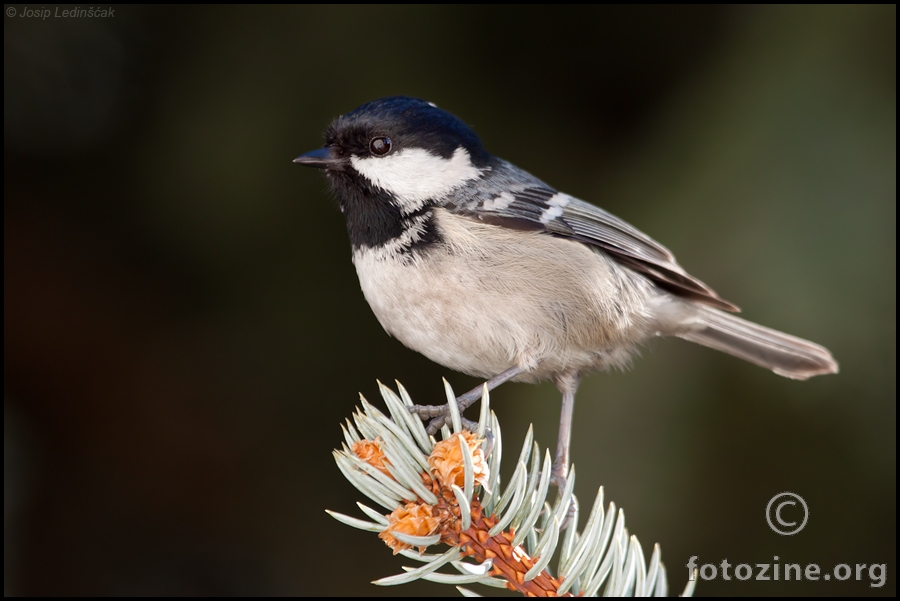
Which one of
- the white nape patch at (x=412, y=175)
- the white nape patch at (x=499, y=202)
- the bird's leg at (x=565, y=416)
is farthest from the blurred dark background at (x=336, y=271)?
the white nape patch at (x=499, y=202)

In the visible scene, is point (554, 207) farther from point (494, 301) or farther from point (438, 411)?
point (438, 411)

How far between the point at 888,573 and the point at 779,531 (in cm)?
27

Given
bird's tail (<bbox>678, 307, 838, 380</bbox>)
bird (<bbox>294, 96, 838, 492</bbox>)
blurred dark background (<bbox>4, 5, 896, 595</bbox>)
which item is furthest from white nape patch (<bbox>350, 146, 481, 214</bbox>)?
bird's tail (<bbox>678, 307, 838, 380</bbox>)

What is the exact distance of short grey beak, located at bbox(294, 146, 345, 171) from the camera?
162cm

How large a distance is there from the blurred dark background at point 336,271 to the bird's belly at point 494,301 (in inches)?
8.6

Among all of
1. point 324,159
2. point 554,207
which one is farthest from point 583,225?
point 324,159

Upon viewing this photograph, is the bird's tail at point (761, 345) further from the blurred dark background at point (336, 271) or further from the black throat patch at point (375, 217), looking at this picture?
the black throat patch at point (375, 217)

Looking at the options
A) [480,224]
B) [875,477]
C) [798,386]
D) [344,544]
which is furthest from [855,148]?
[344,544]

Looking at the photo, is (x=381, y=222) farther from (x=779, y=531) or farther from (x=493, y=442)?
(x=779, y=531)

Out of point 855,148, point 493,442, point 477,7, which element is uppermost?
point 477,7

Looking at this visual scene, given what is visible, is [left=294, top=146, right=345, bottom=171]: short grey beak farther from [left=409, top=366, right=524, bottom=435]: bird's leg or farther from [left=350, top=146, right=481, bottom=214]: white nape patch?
[left=409, top=366, right=524, bottom=435]: bird's leg

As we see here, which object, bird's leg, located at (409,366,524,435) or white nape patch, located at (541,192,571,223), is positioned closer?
bird's leg, located at (409,366,524,435)

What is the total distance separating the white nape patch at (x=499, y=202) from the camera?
163 centimetres

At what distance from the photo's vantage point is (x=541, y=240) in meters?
1.64
